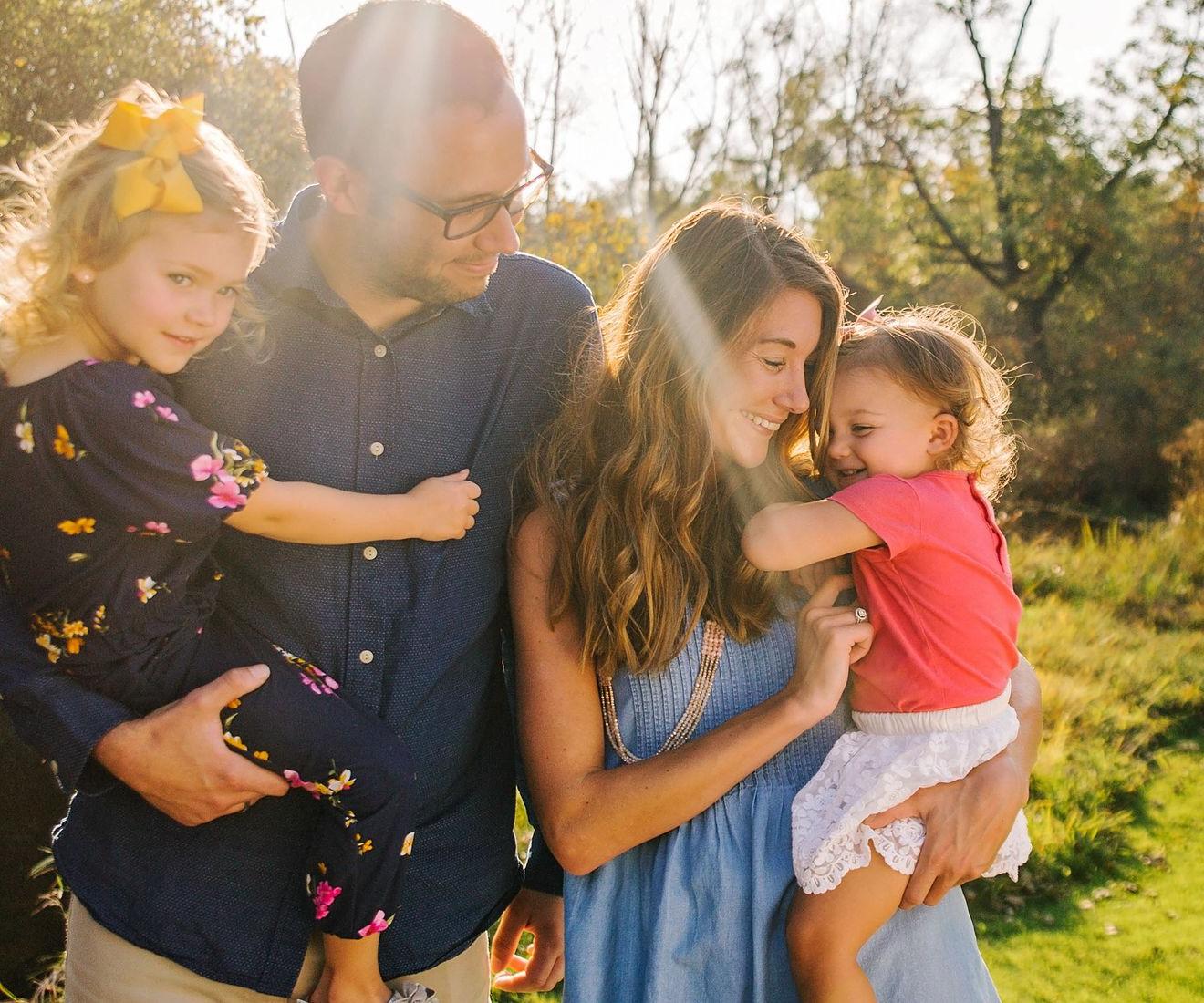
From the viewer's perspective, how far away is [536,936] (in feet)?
8.54

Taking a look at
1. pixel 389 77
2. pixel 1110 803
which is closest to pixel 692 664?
pixel 389 77

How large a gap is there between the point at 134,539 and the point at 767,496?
126cm

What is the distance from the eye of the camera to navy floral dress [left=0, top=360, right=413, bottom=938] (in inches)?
71.2

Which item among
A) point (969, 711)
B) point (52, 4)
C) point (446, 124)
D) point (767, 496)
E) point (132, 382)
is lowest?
point (969, 711)

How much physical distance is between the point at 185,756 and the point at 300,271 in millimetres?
958

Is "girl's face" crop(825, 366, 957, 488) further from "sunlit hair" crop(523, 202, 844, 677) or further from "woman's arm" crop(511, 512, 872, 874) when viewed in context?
"woman's arm" crop(511, 512, 872, 874)

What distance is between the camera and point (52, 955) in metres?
4.02

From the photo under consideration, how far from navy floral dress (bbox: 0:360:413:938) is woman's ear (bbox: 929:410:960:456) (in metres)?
1.29

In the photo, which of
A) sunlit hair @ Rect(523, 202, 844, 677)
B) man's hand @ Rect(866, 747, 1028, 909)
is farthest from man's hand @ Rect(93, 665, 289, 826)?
man's hand @ Rect(866, 747, 1028, 909)

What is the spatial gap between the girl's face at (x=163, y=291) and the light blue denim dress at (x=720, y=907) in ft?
3.41

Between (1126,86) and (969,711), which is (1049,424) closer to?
(1126,86)

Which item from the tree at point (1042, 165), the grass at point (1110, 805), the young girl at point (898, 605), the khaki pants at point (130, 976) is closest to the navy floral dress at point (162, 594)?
the khaki pants at point (130, 976)

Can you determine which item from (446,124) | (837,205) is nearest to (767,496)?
(446,124)

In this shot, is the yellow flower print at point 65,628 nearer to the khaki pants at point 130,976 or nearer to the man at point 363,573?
the man at point 363,573
